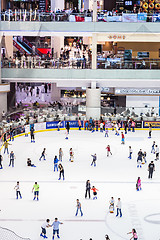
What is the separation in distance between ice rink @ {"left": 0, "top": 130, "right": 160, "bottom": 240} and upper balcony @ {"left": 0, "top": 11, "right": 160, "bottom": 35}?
35.4ft

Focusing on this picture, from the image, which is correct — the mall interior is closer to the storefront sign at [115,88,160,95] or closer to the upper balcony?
the upper balcony

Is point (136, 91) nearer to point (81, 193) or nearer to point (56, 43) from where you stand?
point (56, 43)

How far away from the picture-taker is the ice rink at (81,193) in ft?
51.1

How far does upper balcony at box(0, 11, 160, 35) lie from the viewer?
116 feet

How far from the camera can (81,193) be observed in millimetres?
19562

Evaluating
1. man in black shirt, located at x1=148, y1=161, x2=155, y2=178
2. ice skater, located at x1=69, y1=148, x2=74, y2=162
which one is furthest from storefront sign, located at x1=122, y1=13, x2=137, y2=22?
man in black shirt, located at x1=148, y1=161, x2=155, y2=178

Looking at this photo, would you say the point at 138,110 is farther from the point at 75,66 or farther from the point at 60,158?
the point at 60,158

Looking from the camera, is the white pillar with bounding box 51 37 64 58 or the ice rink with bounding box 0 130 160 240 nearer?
the ice rink with bounding box 0 130 160 240

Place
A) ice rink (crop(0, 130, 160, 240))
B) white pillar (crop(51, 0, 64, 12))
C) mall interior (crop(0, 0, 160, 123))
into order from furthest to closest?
1. white pillar (crop(51, 0, 64, 12))
2. mall interior (crop(0, 0, 160, 123))
3. ice rink (crop(0, 130, 160, 240))

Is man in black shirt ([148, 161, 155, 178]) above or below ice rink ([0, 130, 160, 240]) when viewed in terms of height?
above

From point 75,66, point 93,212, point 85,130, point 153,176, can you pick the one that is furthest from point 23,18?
point 93,212

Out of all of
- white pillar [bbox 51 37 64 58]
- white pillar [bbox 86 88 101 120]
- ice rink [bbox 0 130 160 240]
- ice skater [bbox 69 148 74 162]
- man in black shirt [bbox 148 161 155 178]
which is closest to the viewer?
ice rink [bbox 0 130 160 240]

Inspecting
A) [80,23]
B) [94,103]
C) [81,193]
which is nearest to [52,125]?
[94,103]

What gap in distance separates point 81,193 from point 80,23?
65.0 feet
